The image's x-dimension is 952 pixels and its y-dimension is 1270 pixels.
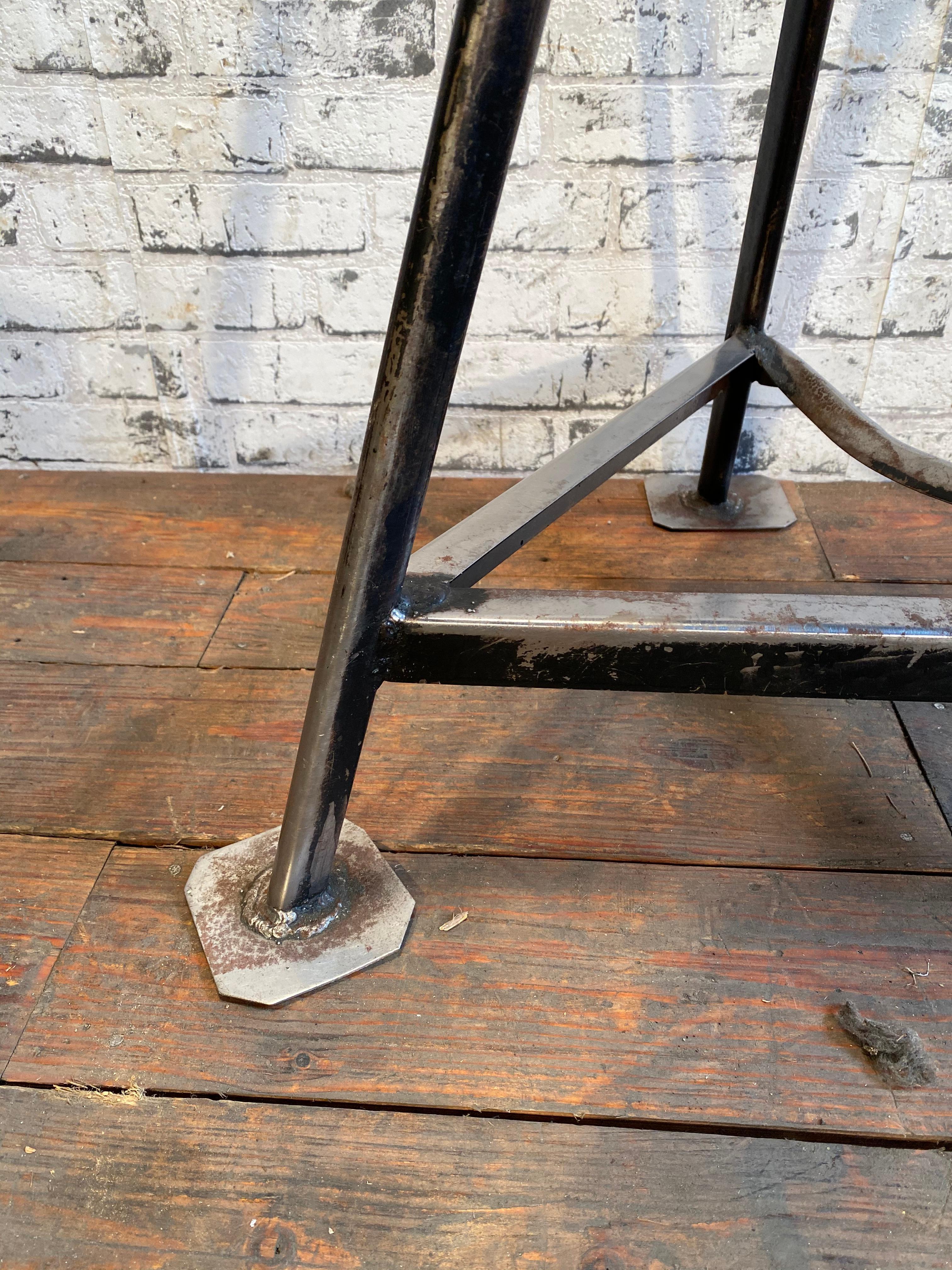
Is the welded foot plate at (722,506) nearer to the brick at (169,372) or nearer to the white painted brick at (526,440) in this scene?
the white painted brick at (526,440)

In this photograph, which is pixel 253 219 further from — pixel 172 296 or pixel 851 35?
pixel 851 35

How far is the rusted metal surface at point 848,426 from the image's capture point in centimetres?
89

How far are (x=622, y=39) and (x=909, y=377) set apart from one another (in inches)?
21.4

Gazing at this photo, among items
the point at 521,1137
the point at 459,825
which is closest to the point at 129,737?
the point at 459,825

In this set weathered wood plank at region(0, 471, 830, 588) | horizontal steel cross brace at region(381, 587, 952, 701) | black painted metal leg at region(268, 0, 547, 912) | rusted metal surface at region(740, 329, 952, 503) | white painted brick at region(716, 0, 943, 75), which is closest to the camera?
black painted metal leg at region(268, 0, 547, 912)

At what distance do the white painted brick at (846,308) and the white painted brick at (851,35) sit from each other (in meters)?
0.23

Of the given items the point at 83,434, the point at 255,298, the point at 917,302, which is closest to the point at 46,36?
the point at 255,298

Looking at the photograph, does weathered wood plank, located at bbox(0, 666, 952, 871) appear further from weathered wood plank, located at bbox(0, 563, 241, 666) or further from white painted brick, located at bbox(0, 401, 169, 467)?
white painted brick, located at bbox(0, 401, 169, 467)

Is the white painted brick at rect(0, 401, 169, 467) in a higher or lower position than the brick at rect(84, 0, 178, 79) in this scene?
lower

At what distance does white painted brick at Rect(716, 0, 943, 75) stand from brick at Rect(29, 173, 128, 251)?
73cm

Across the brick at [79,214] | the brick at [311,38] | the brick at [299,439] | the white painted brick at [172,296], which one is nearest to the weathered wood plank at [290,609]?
the brick at [299,439]

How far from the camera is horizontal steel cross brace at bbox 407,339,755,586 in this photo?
64cm

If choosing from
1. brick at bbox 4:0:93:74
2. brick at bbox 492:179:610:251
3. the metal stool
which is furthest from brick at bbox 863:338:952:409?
brick at bbox 4:0:93:74

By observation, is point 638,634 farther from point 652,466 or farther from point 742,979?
point 652,466
